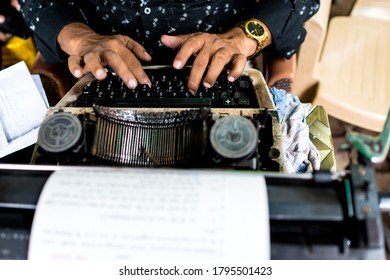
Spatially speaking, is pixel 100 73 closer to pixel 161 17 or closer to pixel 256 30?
pixel 161 17

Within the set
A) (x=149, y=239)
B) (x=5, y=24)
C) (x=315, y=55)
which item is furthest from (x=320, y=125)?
(x=5, y=24)

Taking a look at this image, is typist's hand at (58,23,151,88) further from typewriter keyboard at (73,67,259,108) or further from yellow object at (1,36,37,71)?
yellow object at (1,36,37,71)

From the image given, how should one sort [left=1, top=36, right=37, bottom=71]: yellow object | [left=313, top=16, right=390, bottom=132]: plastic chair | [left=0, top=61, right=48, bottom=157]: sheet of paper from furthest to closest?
[left=1, top=36, right=37, bottom=71]: yellow object
[left=313, top=16, right=390, bottom=132]: plastic chair
[left=0, top=61, right=48, bottom=157]: sheet of paper

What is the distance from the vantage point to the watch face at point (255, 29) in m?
1.41

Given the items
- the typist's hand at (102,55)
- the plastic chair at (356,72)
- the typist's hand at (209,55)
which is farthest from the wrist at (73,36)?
the plastic chair at (356,72)

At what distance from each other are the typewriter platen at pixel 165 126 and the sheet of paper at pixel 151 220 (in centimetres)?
13

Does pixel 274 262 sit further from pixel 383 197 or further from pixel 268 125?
pixel 268 125

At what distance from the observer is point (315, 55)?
177 cm

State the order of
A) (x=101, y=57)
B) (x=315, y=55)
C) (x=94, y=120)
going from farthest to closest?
(x=315, y=55) → (x=101, y=57) → (x=94, y=120)

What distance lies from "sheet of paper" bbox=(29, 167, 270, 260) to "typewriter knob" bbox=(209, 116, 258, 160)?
93 millimetres

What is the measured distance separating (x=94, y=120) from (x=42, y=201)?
0.29m

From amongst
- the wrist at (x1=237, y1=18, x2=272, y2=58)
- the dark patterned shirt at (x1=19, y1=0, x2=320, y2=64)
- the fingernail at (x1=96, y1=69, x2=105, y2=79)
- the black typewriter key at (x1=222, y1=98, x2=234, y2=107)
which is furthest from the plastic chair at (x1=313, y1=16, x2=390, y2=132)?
the fingernail at (x1=96, y1=69, x2=105, y2=79)

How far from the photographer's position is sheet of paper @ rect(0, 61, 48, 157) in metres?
1.32

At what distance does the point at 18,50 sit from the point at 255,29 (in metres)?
1.33
